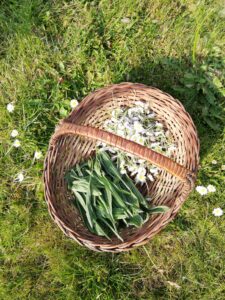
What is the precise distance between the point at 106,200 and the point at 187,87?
885 millimetres

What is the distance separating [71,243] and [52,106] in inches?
33.5

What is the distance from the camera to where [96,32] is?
270 centimetres

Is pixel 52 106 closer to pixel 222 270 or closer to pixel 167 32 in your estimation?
pixel 167 32

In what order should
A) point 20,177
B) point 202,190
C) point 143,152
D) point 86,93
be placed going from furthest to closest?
point 86,93, point 20,177, point 202,190, point 143,152

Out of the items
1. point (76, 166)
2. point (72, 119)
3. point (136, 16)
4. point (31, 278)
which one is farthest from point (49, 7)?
point (31, 278)

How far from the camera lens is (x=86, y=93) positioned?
2.64m

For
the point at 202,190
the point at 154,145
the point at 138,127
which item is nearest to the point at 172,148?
the point at 154,145

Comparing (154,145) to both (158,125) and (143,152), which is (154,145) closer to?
(158,125)

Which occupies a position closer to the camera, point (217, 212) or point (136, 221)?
point (136, 221)

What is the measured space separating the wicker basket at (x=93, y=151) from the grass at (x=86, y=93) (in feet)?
A: 0.90

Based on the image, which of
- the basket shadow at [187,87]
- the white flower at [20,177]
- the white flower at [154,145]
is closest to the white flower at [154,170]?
the white flower at [154,145]

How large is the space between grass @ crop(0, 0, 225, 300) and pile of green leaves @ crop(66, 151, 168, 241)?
0.31 meters

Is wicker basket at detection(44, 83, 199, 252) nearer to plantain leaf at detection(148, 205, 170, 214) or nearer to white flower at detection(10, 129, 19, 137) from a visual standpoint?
plantain leaf at detection(148, 205, 170, 214)

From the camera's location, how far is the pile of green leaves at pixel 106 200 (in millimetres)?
2170
